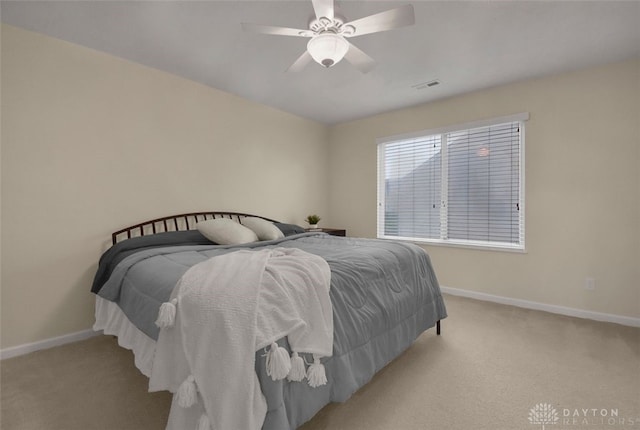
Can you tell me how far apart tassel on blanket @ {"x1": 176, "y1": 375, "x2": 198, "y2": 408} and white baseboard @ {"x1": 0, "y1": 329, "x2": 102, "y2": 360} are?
219 cm

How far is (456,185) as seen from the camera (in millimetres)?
3928

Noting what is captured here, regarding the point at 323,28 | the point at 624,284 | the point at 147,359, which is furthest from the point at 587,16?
the point at 147,359

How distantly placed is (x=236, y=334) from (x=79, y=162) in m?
2.50

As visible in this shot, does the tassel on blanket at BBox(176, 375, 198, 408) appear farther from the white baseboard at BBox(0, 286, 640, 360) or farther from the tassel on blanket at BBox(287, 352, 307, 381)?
the white baseboard at BBox(0, 286, 640, 360)

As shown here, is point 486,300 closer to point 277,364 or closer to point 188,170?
point 277,364

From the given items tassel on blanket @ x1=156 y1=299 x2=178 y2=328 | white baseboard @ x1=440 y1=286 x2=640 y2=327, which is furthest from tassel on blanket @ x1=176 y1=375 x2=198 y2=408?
white baseboard @ x1=440 y1=286 x2=640 y2=327

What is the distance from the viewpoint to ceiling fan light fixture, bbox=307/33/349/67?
184 cm

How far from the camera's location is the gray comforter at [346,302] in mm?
1308

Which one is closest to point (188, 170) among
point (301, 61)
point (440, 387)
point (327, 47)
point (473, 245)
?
point (301, 61)

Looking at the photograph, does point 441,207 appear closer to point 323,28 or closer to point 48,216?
point 323,28

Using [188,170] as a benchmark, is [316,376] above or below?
below

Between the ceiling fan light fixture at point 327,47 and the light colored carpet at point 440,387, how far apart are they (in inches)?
83.1

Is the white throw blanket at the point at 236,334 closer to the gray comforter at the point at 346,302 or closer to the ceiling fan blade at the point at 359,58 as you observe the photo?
the gray comforter at the point at 346,302

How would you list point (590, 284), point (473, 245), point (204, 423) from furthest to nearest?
point (473, 245) < point (590, 284) < point (204, 423)
